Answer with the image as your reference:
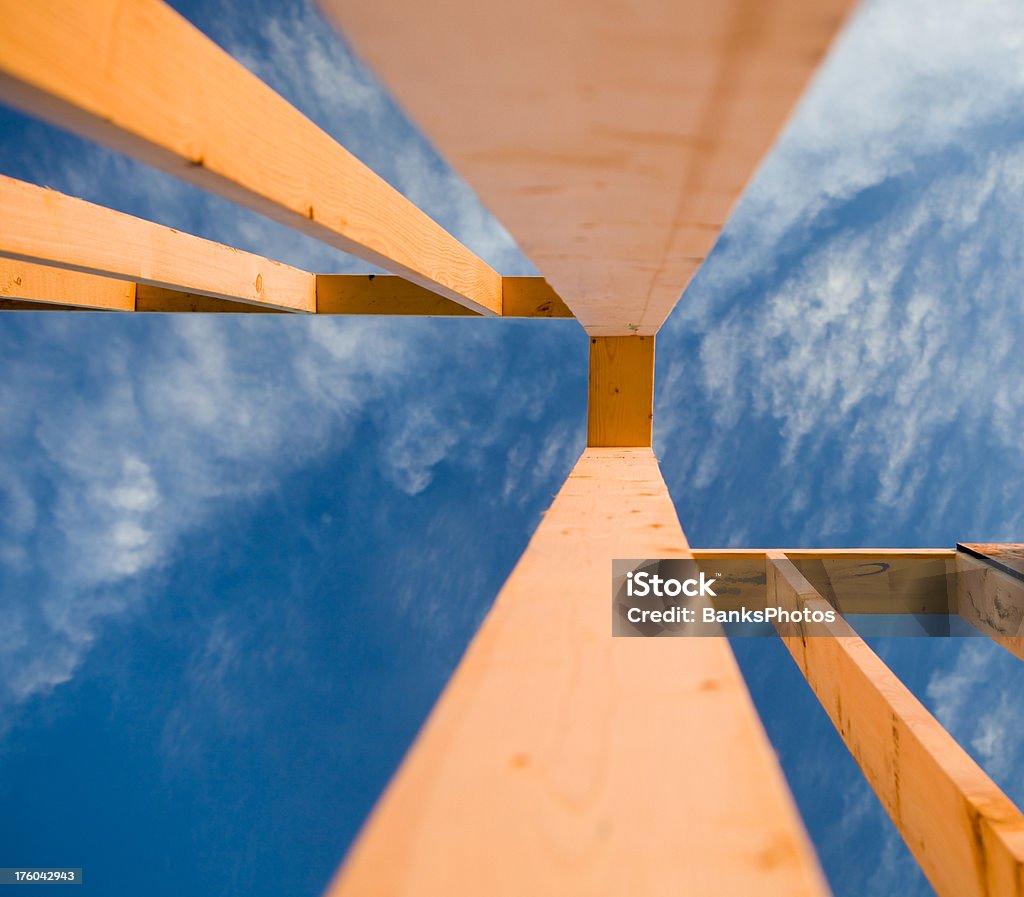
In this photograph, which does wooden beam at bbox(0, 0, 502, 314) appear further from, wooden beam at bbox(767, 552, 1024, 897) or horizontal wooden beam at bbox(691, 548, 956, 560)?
horizontal wooden beam at bbox(691, 548, 956, 560)

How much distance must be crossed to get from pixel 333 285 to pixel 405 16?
3070 mm

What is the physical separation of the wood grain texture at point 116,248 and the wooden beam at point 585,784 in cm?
188

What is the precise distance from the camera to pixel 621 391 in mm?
2619

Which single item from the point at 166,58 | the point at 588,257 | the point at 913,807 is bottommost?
the point at 913,807

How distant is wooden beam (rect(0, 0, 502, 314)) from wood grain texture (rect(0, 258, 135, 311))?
1973 millimetres

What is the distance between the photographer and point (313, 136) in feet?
3.44

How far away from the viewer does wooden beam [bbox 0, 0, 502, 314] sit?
1.90 ft

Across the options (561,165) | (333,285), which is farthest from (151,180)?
(561,165)

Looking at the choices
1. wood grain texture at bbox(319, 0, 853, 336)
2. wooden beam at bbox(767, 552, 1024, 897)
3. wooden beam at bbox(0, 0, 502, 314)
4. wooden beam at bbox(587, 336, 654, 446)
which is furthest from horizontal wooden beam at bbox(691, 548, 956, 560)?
wooden beam at bbox(0, 0, 502, 314)

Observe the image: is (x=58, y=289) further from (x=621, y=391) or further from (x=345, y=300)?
(x=621, y=391)

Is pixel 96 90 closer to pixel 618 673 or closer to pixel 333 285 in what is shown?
pixel 618 673

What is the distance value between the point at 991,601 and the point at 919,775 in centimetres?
112

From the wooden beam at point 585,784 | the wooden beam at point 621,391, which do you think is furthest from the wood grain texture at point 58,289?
the wooden beam at point 585,784

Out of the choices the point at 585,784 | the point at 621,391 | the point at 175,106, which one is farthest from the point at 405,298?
the point at 585,784
